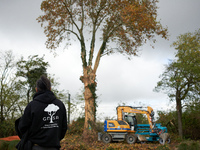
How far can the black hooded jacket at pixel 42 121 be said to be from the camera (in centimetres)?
360

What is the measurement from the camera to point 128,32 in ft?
68.3

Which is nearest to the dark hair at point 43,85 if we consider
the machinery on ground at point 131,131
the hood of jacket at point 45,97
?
the hood of jacket at point 45,97

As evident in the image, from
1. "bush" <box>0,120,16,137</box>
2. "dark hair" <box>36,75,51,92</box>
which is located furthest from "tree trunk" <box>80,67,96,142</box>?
"dark hair" <box>36,75,51,92</box>

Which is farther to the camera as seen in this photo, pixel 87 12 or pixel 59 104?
pixel 87 12

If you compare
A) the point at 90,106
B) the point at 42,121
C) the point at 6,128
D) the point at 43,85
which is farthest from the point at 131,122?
the point at 42,121

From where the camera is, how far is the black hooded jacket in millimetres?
3602

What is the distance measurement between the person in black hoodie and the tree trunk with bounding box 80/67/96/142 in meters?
16.4

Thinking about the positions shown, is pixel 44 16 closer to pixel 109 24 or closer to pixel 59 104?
pixel 109 24

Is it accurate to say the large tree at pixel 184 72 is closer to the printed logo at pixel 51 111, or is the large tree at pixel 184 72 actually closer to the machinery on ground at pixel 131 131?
the machinery on ground at pixel 131 131

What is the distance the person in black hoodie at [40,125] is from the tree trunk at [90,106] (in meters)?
16.4

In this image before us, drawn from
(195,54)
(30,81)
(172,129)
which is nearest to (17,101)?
(30,81)

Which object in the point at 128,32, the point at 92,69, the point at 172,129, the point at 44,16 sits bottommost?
the point at 172,129

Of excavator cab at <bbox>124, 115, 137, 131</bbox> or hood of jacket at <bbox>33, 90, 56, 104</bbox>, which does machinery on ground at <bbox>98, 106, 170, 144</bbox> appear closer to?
excavator cab at <bbox>124, 115, 137, 131</bbox>

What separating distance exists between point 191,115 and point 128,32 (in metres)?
10.1
